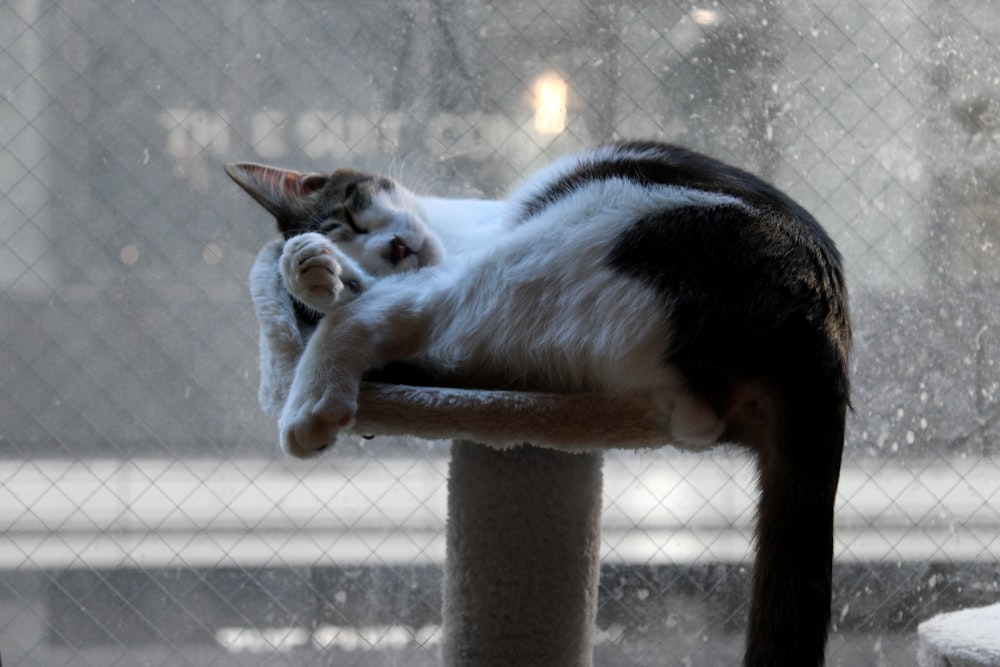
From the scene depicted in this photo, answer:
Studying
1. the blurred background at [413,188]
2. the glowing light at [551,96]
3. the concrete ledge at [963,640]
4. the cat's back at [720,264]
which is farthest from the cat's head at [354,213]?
the concrete ledge at [963,640]

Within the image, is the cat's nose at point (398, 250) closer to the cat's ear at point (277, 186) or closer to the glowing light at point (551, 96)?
the cat's ear at point (277, 186)

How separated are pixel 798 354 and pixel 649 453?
3.57ft

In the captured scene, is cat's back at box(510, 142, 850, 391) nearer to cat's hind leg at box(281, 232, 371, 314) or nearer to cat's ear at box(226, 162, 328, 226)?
cat's hind leg at box(281, 232, 371, 314)

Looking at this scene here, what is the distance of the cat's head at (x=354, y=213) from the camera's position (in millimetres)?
1338

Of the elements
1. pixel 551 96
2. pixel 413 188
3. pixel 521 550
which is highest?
pixel 551 96

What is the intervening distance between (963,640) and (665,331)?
85 cm

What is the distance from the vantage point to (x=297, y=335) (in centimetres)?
123

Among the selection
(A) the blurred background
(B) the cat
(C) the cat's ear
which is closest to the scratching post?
(B) the cat

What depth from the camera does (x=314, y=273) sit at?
110 cm

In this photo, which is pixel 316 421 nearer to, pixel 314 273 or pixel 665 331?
pixel 314 273

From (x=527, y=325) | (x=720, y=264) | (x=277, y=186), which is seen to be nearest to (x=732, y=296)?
(x=720, y=264)

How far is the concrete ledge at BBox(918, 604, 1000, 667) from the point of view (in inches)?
56.8

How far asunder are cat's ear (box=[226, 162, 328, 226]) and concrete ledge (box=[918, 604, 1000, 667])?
48.6 inches

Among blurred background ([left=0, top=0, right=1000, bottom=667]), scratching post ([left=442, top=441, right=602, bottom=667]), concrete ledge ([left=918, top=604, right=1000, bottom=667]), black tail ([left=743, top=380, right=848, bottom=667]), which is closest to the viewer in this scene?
black tail ([left=743, top=380, right=848, bottom=667])
